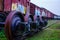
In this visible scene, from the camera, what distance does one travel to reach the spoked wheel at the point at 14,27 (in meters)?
3.90

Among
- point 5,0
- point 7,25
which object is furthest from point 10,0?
point 7,25

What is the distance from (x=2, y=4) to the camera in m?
5.61

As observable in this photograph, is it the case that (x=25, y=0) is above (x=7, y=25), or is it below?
above

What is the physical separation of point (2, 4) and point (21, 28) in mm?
1617

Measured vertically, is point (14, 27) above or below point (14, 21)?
below

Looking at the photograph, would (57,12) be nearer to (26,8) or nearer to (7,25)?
(26,8)

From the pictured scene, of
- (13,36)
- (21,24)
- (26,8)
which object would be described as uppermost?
(26,8)

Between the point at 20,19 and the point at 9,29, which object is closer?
the point at 9,29

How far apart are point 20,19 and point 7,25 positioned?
2.56ft

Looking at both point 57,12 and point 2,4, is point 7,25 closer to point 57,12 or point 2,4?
point 2,4

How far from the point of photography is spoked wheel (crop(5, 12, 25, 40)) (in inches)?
153

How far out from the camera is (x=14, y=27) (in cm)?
416

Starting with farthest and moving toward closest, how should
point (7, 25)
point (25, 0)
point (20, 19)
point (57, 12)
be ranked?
1. point (57, 12)
2. point (25, 0)
3. point (20, 19)
4. point (7, 25)

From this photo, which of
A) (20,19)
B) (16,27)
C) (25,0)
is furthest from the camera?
(25,0)
